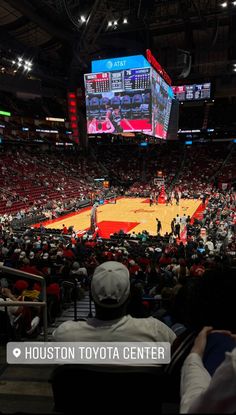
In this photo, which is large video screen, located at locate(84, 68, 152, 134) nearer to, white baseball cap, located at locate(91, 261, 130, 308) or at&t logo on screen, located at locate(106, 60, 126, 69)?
at&t logo on screen, located at locate(106, 60, 126, 69)

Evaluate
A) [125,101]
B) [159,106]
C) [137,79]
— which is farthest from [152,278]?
[159,106]

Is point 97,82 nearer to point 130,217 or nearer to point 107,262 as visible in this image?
point 130,217

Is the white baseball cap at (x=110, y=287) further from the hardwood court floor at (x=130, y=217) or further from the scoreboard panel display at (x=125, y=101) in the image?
the scoreboard panel display at (x=125, y=101)

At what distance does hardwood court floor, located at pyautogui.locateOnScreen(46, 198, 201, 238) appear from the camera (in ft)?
91.1

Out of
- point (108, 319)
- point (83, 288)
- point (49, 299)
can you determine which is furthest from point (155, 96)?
point (108, 319)

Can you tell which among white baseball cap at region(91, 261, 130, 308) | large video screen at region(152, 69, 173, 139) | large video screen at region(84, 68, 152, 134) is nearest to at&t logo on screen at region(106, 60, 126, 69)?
large video screen at region(84, 68, 152, 134)

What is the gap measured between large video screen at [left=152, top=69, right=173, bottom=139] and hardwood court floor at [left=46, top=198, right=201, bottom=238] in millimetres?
7725

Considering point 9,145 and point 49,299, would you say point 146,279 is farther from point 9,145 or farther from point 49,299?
point 9,145

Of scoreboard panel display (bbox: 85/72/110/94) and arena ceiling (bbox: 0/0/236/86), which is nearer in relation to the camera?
scoreboard panel display (bbox: 85/72/110/94)

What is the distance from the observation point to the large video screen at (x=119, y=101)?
26188 millimetres

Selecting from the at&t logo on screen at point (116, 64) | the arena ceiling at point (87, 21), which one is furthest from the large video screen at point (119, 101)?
the arena ceiling at point (87, 21)

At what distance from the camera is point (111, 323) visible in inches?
81.7

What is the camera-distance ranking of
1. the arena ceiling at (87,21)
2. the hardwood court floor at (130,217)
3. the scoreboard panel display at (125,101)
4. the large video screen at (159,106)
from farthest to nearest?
the arena ceiling at (87,21) → the hardwood court floor at (130,217) → the large video screen at (159,106) → the scoreboard panel display at (125,101)

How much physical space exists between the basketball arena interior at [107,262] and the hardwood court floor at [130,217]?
184 millimetres
